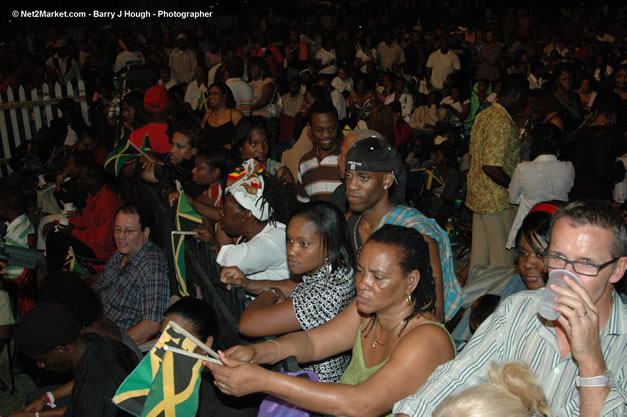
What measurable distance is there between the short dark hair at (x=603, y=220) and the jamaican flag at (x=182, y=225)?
340 centimetres

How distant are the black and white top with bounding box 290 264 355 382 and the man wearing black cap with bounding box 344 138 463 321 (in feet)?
1.43

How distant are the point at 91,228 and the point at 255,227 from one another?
260cm

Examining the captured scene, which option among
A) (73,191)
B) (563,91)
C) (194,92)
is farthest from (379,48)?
(73,191)

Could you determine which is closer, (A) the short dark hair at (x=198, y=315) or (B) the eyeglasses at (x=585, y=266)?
(B) the eyeglasses at (x=585, y=266)

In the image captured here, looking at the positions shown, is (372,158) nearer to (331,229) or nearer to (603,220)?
(331,229)

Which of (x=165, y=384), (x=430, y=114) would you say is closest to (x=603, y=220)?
(x=165, y=384)

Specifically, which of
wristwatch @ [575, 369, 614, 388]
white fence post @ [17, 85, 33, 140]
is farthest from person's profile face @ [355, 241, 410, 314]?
white fence post @ [17, 85, 33, 140]

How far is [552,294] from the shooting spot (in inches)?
76.2

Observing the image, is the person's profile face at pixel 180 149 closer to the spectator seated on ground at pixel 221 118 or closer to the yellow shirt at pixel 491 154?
the spectator seated on ground at pixel 221 118

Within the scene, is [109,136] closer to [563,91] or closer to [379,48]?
[563,91]

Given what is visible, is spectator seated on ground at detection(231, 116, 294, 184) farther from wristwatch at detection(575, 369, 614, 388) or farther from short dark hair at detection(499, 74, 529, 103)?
wristwatch at detection(575, 369, 614, 388)

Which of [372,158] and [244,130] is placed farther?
[244,130]

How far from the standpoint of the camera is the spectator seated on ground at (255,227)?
12.3 ft

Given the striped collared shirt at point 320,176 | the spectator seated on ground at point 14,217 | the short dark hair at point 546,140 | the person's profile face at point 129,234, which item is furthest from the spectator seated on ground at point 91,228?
the short dark hair at point 546,140
